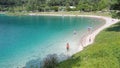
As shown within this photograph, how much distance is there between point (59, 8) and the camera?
155 meters

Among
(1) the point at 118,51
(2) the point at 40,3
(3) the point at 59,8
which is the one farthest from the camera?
(2) the point at 40,3

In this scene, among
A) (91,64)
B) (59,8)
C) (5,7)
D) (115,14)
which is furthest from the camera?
(5,7)

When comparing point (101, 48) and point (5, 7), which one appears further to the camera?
point (5, 7)

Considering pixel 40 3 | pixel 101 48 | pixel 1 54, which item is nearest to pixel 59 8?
pixel 40 3

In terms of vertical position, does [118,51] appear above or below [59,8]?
above

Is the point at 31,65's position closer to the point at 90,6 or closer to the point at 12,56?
the point at 12,56

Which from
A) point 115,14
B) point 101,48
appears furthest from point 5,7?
point 101,48

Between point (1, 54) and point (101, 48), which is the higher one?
point (101, 48)

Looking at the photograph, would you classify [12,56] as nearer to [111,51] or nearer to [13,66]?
[13,66]

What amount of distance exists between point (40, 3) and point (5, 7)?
31.6 metres

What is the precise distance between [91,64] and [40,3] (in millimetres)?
154160

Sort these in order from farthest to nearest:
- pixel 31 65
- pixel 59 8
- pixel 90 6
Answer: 1. pixel 59 8
2. pixel 90 6
3. pixel 31 65

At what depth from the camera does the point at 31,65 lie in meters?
35.0

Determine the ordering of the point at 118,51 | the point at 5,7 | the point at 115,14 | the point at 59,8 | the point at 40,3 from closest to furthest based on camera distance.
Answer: the point at 118,51 → the point at 115,14 → the point at 59,8 → the point at 40,3 → the point at 5,7
